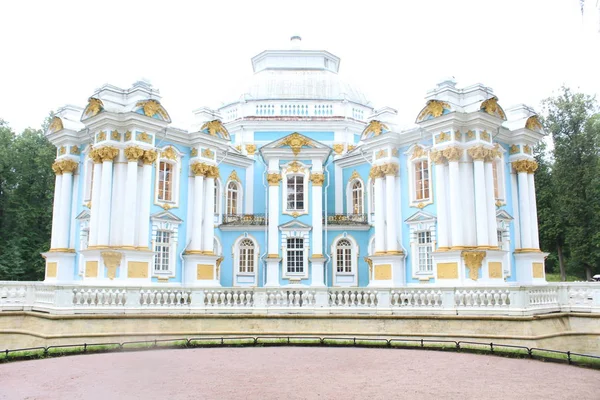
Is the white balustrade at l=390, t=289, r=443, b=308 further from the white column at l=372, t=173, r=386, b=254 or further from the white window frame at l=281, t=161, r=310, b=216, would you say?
the white window frame at l=281, t=161, r=310, b=216

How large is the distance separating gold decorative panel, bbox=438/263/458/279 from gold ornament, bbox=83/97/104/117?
13654 millimetres

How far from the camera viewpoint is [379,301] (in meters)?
14.7

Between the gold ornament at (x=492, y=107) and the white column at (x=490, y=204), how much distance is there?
173 cm

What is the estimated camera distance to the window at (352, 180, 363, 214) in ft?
85.1

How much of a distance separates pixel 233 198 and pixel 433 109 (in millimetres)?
11523

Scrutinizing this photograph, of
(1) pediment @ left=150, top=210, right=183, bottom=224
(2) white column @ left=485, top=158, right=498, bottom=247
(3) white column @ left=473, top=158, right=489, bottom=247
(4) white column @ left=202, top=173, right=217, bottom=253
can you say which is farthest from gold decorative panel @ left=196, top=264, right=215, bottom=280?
(2) white column @ left=485, top=158, right=498, bottom=247

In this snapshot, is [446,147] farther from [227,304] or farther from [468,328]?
[227,304]

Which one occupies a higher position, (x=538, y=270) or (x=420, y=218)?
(x=420, y=218)

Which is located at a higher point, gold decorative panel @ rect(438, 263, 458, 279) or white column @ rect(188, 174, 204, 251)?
white column @ rect(188, 174, 204, 251)

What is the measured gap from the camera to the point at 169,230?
2047 centimetres

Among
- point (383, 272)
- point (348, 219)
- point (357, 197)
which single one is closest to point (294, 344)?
point (383, 272)

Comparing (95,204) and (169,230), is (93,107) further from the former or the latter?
(169,230)

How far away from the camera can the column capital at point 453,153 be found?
18766mm

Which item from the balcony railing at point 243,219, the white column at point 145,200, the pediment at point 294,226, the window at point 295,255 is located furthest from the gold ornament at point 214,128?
the window at point 295,255
